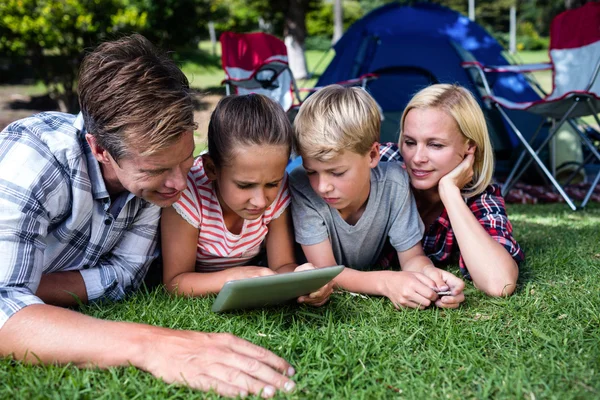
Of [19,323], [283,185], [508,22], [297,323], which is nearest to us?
[19,323]

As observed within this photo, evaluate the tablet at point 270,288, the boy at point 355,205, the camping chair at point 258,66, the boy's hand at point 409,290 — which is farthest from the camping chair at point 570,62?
the tablet at point 270,288

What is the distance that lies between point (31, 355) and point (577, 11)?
5236mm

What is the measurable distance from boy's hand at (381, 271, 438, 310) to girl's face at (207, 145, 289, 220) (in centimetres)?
56

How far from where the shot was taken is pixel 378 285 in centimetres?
218

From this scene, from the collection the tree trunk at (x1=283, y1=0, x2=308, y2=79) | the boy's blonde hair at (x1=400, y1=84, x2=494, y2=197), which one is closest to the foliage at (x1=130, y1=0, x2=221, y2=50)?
the tree trunk at (x1=283, y1=0, x2=308, y2=79)

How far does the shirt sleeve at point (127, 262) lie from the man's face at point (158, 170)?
0.81 feet

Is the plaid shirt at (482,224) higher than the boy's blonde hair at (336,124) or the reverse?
the reverse

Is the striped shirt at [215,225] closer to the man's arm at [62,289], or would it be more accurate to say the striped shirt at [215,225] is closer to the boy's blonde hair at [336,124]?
the boy's blonde hair at [336,124]

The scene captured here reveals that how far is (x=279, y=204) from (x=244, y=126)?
429 millimetres

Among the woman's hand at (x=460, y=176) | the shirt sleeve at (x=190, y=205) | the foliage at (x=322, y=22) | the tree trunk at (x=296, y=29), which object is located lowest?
the foliage at (x=322, y=22)

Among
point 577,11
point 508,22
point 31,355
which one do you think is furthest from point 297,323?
point 508,22

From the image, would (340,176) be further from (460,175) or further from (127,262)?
(127,262)

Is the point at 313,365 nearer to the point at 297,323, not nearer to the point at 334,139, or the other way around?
the point at 297,323

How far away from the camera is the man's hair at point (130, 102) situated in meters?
1.73
